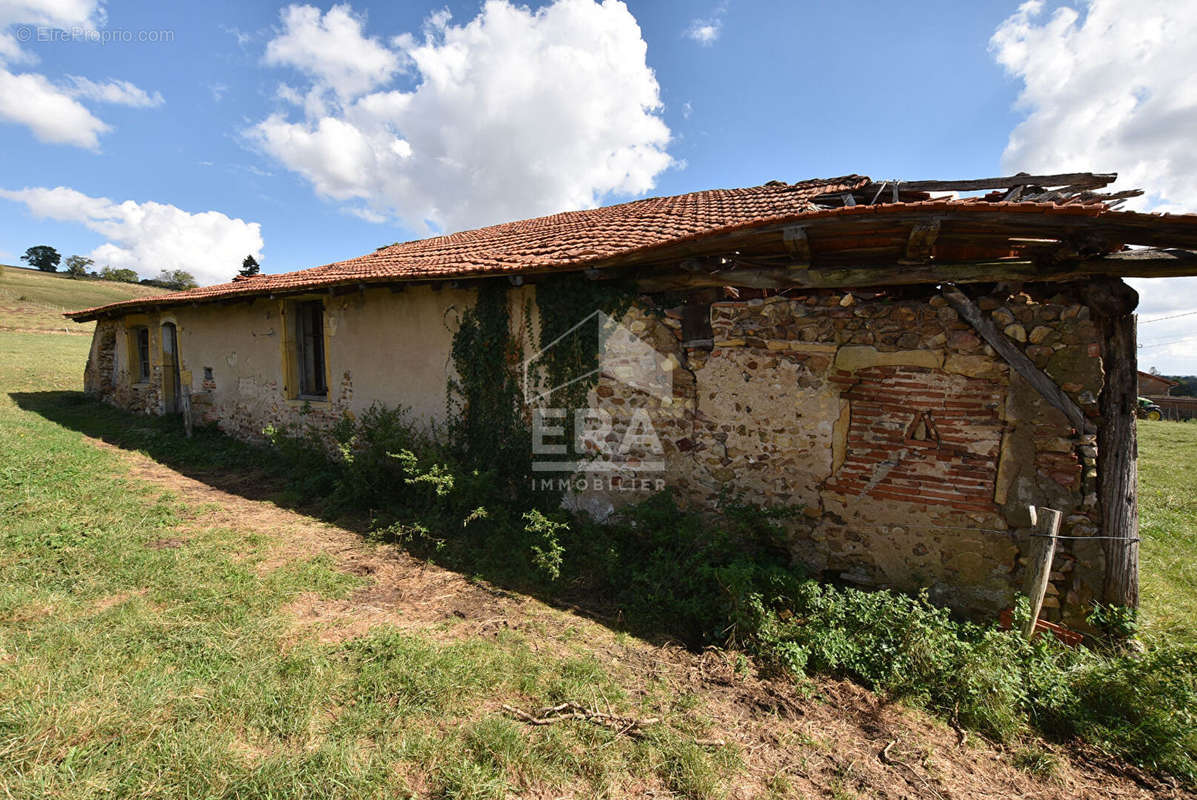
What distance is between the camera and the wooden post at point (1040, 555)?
379cm

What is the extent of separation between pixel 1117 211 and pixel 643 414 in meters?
3.84

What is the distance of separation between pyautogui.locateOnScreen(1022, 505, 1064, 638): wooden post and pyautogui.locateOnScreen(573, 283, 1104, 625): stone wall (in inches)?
11.4

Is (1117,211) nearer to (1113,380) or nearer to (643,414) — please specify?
(1113,380)

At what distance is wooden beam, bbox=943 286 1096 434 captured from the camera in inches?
156

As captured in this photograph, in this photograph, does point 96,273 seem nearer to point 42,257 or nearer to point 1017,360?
point 42,257

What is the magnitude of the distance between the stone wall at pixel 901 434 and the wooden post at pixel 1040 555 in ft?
0.95

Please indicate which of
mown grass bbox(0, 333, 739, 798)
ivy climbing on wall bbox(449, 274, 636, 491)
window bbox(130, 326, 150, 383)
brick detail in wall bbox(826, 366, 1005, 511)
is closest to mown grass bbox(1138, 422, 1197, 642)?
brick detail in wall bbox(826, 366, 1005, 511)

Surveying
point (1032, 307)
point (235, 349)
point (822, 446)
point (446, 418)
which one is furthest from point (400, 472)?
point (1032, 307)

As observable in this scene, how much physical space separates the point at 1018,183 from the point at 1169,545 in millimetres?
4779

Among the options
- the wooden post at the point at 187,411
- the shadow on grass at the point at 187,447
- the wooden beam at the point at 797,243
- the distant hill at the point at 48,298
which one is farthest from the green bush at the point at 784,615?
the distant hill at the point at 48,298

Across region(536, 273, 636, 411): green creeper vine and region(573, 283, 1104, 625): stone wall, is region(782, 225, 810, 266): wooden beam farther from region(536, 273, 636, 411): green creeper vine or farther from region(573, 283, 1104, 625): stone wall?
region(536, 273, 636, 411): green creeper vine

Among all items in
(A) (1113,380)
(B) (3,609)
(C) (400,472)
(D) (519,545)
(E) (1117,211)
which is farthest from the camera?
(C) (400,472)

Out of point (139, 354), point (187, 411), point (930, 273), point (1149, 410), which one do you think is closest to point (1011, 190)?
point (930, 273)

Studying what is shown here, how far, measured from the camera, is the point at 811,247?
14.6 feet
